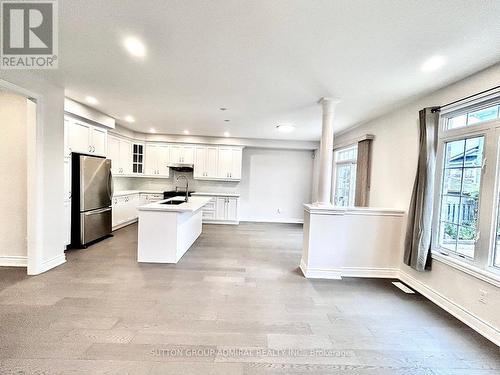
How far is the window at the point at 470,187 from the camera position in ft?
7.66

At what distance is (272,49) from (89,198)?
406cm

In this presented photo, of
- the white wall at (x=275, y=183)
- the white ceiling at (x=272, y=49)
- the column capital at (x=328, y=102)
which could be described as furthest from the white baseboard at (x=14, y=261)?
the white wall at (x=275, y=183)

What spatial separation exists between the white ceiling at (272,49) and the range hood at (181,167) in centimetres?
310

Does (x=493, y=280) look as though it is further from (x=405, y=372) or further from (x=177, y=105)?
(x=177, y=105)

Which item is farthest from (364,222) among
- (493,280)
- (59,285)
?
(59,285)

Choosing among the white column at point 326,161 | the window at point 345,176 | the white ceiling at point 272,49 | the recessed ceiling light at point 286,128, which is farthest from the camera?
the window at point 345,176

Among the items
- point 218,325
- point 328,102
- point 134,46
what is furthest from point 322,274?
point 134,46

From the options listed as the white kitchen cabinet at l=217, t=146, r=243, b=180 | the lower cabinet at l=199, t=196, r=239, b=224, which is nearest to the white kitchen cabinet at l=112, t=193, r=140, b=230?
the lower cabinet at l=199, t=196, r=239, b=224

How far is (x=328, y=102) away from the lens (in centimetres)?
348

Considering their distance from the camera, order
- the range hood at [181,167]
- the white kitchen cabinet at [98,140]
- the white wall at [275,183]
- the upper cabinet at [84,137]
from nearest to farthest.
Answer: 1. the upper cabinet at [84,137]
2. the white kitchen cabinet at [98,140]
3. the range hood at [181,167]
4. the white wall at [275,183]

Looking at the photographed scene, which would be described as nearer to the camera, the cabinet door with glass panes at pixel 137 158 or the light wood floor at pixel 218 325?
the light wood floor at pixel 218 325

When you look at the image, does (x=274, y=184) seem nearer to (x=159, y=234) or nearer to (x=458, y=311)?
(x=159, y=234)

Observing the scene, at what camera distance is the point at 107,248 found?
14.4 feet

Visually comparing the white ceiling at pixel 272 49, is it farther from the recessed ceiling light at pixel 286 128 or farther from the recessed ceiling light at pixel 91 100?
the recessed ceiling light at pixel 286 128
